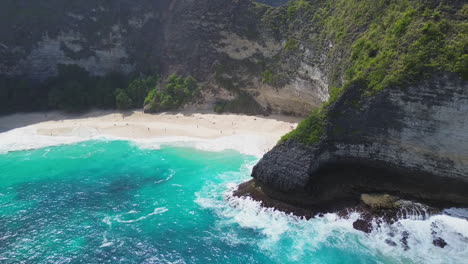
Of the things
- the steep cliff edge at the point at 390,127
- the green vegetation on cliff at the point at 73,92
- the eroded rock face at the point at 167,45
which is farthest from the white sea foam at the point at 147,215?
A: the green vegetation on cliff at the point at 73,92

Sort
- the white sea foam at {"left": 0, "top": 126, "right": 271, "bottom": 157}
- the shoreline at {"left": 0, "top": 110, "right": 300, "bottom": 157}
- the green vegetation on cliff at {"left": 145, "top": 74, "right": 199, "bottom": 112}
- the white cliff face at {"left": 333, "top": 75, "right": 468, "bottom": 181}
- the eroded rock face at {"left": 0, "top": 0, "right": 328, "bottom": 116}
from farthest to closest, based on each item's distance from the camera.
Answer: the green vegetation on cliff at {"left": 145, "top": 74, "right": 199, "bottom": 112}, the eroded rock face at {"left": 0, "top": 0, "right": 328, "bottom": 116}, the shoreline at {"left": 0, "top": 110, "right": 300, "bottom": 157}, the white sea foam at {"left": 0, "top": 126, "right": 271, "bottom": 157}, the white cliff face at {"left": 333, "top": 75, "right": 468, "bottom": 181}

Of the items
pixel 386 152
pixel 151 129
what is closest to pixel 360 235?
pixel 386 152

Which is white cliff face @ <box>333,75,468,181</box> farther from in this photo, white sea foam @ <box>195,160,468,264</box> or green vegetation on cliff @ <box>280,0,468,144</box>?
white sea foam @ <box>195,160,468,264</box>

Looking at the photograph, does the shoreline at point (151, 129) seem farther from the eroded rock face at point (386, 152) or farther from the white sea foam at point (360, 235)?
the white sea foam at point (360, 235)

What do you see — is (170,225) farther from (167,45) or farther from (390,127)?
(167,45)

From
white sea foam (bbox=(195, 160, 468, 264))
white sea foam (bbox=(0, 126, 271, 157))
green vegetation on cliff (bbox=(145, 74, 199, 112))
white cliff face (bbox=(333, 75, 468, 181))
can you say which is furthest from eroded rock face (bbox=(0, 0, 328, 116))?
white sea foam (bbox=(195, 160, 468, 264))

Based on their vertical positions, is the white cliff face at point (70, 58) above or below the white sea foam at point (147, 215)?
above

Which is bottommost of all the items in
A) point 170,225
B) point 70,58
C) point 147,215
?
point 170,225
